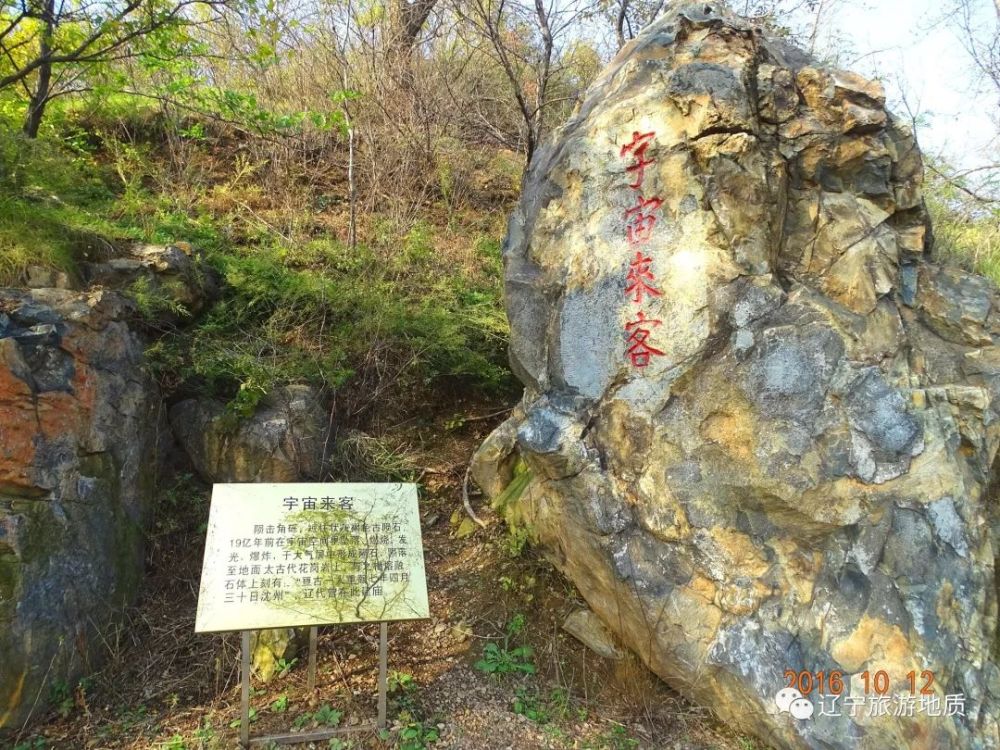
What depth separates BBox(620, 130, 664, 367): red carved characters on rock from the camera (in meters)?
3.39

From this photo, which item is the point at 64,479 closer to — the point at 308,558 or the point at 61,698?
the point at 61,698

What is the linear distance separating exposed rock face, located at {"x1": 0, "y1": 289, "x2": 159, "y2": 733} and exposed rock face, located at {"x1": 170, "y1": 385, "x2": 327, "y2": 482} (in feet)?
0.90

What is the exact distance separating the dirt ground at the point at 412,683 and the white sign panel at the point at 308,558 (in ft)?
1.97

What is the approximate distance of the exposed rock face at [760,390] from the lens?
2861 millimetres

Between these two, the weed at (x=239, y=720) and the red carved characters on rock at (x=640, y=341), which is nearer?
the weed at (x=239, y=720)

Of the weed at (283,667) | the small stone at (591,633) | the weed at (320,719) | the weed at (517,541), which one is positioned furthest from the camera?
the weed at (517,541)

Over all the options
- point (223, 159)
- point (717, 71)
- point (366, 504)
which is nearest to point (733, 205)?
point (717, 71)

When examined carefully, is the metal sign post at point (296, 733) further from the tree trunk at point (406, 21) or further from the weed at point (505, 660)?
the tree trunk at point (406, 21)

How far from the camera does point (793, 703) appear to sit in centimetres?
286

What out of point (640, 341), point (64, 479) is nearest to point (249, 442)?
point (64, 479)

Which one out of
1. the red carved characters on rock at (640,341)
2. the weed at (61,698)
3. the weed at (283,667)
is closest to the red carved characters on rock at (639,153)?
the red carved characters on rock at (640,341)

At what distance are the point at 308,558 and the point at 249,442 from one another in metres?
1.62

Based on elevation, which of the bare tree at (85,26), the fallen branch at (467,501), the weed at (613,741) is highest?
the bare tree at (85,26)

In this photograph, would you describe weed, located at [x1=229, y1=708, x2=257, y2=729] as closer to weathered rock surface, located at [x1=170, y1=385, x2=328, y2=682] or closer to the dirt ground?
the dirt ground
